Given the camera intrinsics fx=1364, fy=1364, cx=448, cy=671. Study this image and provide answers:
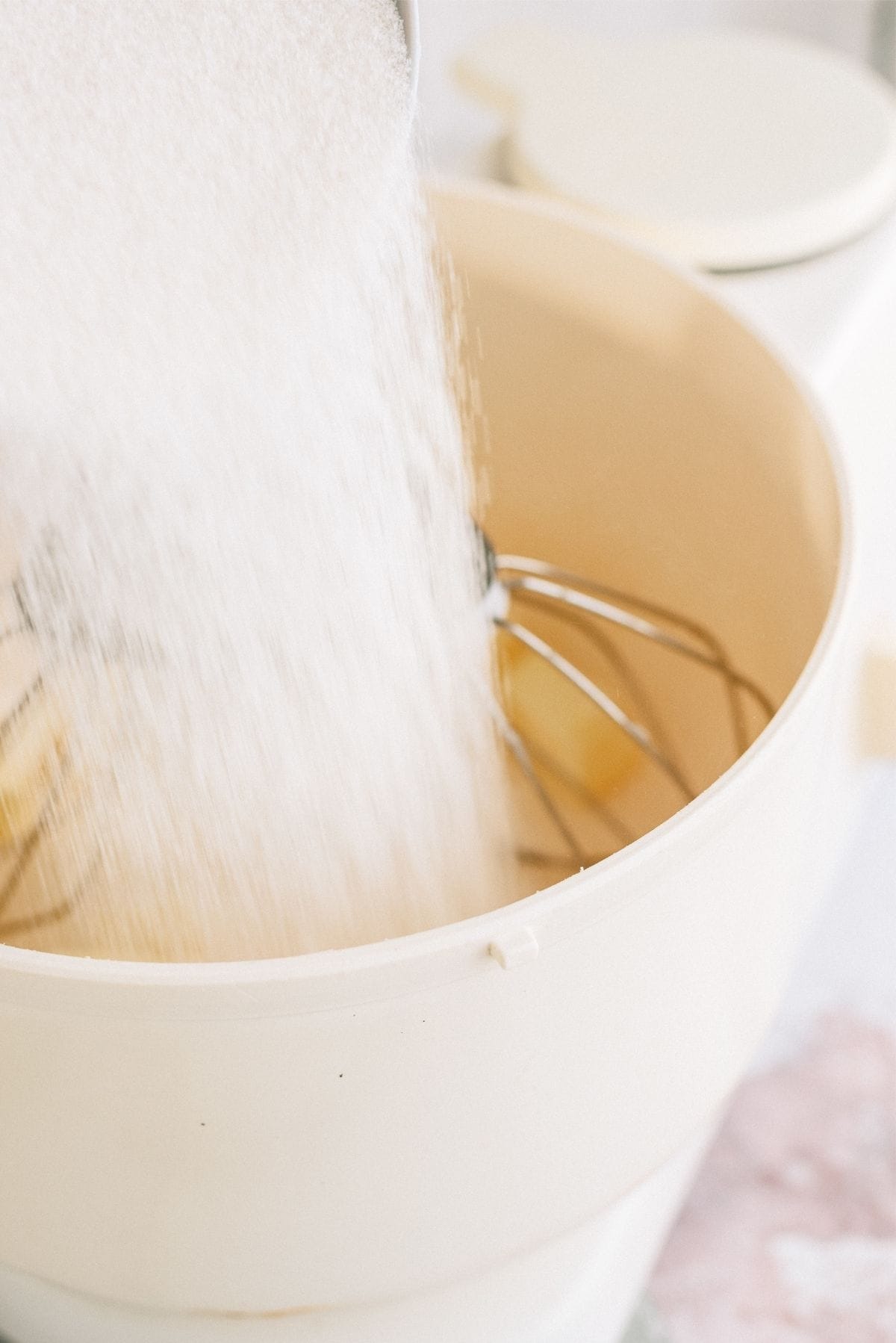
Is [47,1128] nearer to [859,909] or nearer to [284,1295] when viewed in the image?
[284,1295]

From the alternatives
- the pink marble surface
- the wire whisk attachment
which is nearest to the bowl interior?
the wire whisk attachment

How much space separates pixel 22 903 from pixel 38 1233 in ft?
0.37

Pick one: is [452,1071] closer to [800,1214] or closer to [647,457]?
[647,457]

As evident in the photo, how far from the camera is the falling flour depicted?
8.5 inches

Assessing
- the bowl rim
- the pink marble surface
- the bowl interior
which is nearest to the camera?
the bowl rim

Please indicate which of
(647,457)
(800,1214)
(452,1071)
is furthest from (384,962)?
(800,1214)

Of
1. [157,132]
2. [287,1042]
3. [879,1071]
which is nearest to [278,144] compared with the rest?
[157,132]

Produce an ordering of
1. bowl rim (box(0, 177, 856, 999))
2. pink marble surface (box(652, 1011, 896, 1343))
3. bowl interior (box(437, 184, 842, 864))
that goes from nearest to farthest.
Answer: bowl rim (box(0, 177, 856, 999)) → bowl interior (box(437, 184, 842, 864)) → pink marble surface (box(652, 1011, 896, 1343))

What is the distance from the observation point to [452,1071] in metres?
0.19

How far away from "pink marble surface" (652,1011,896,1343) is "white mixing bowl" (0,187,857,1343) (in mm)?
147

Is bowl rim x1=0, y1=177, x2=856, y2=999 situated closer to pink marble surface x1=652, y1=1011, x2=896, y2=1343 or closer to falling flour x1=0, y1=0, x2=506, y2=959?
falling flour x1=0, y1=0, x2=506, y2=959

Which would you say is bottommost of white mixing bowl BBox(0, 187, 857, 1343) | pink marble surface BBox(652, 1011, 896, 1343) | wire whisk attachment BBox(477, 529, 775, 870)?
pink marble surface BBox(652, 1011, 896, 1343)

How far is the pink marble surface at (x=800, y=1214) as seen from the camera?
0.43m

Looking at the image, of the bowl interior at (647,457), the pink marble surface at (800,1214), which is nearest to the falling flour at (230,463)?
the bowl interior at (647,457)
